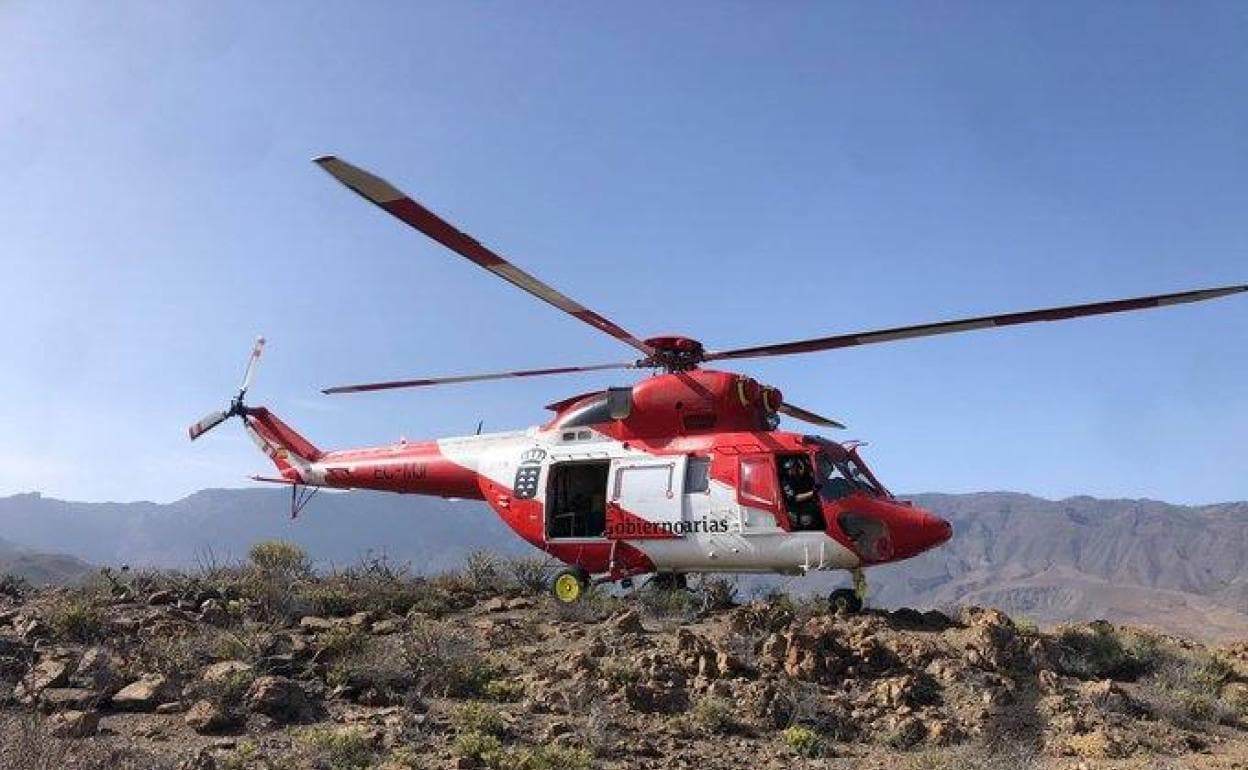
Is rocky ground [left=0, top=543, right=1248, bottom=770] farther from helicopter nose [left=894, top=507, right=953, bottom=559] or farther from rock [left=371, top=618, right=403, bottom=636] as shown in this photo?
helicopter nose [left=894, top=507, right=953, bottom=559]

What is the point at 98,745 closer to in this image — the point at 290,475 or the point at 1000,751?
the point at 1000,751

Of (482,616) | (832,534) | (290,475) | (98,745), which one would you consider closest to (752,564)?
(832,534)

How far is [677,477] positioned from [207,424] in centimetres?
1293

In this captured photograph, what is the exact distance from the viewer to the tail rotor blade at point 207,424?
21.1 metres

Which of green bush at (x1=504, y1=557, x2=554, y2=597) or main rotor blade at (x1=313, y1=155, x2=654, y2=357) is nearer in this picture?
main rotor blade at (x1=313, y1=155, x2=654, y2=357)

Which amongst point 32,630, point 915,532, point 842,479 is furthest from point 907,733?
point 32,630

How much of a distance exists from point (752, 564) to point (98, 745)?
947cm

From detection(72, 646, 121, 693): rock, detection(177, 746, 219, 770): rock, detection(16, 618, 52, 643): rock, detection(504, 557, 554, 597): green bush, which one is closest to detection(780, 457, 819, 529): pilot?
detection(504, 557, 554, 597): green bush

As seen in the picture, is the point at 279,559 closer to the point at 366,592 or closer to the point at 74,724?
the point at 366,592

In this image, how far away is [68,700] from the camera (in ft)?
28.0

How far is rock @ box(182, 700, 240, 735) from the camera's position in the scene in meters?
8.10

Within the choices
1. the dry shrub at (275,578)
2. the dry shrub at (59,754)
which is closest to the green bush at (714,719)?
the dry shrub at (59,754)

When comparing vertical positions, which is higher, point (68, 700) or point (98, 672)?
point (98, 672)

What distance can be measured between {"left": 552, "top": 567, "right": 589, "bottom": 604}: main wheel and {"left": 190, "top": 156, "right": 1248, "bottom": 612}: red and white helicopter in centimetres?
2
